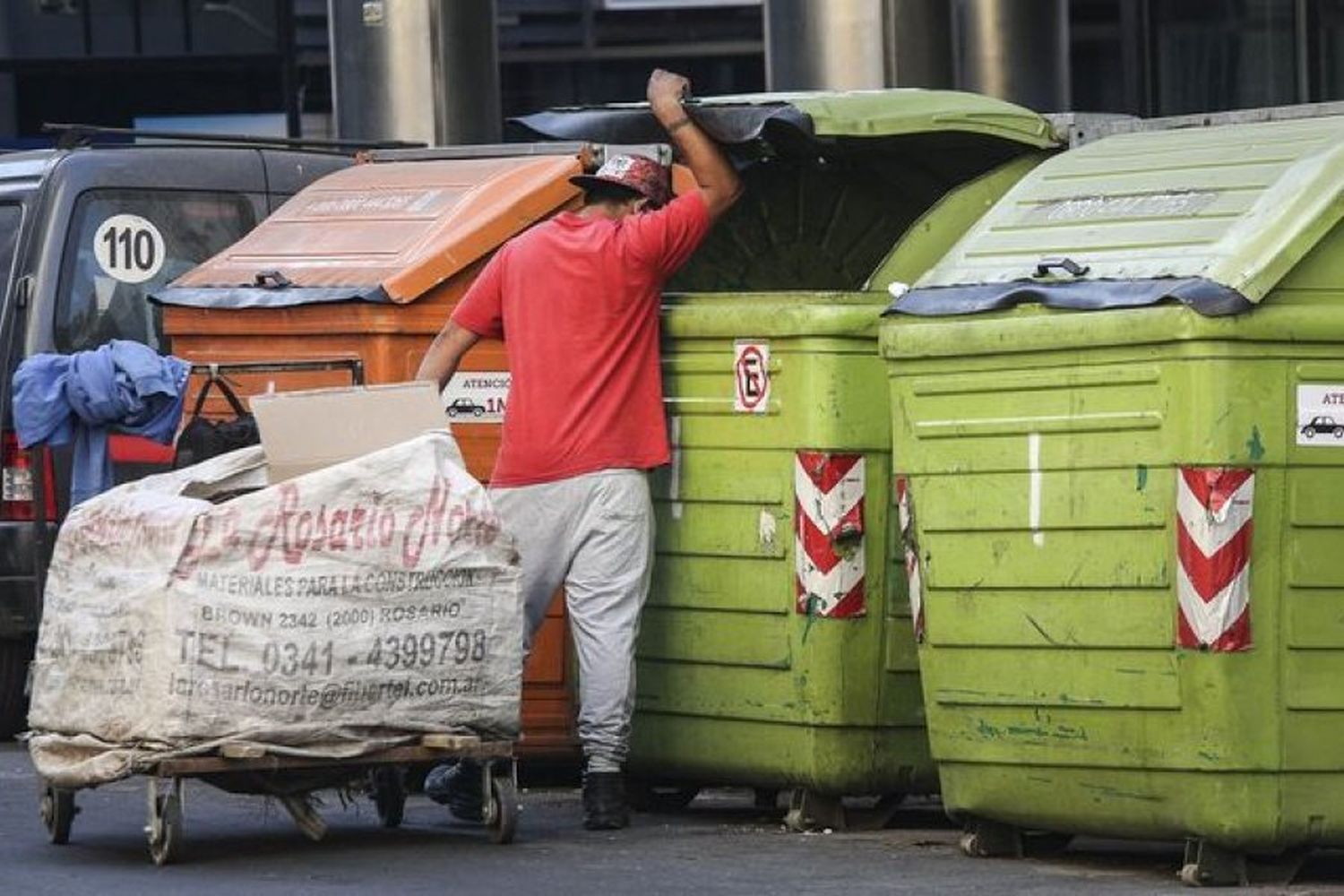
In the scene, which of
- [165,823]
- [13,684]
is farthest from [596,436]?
[13,684]

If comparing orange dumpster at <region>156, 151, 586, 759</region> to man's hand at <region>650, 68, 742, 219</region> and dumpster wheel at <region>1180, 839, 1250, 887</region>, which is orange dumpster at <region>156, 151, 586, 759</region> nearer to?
man's hand at <region>650, 68, 742, 219</region>

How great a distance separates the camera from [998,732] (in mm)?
8320

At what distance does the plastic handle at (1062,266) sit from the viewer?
26.9 ft

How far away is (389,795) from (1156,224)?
2.48 meters

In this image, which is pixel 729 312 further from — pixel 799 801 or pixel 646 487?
pixel 799 801

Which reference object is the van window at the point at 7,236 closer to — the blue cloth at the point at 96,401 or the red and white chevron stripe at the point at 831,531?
the blue cloth at the point at 96,401

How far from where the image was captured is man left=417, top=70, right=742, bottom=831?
922 centimetres

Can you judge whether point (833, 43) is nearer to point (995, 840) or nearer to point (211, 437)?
point (211, 437)

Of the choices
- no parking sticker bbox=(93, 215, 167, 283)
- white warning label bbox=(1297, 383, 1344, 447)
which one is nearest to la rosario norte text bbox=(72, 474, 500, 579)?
white warning label bbox=(1297, 383, 1344, 447)

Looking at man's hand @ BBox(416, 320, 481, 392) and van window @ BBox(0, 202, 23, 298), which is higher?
van window @ BBox(0, 202, 23, 298)

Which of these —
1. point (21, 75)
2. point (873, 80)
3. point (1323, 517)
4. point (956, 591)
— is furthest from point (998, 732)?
point (21, 75)

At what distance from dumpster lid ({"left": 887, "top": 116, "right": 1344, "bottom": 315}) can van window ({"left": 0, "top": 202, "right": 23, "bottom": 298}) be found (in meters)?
4.10

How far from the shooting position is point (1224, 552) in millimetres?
7742

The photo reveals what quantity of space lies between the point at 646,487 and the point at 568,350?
41 cm
